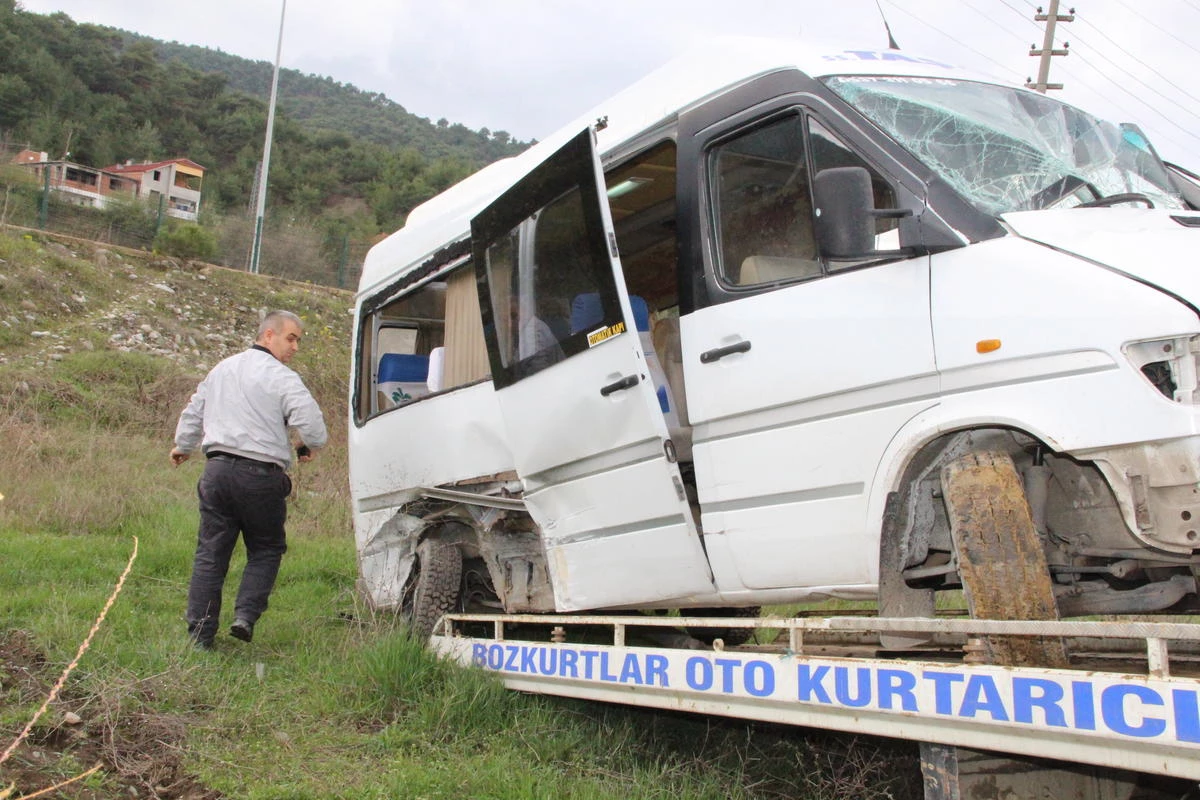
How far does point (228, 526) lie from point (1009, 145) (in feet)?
13.7

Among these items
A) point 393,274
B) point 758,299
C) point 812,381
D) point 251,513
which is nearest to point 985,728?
point 812,381

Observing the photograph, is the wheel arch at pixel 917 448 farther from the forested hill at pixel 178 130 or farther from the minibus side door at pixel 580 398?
the forested hill at pixel 178 130

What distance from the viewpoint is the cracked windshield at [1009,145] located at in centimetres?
346

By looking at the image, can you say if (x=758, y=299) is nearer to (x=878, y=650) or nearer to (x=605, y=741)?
(x=878, y=650)

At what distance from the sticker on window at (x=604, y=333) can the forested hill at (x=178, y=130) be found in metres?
31.4

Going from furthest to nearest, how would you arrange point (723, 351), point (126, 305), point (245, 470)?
1. point (126, 305)
2. point (245, 470)
3. point (723, 351)

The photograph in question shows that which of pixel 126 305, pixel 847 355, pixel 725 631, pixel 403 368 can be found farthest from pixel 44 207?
pixel 847 355

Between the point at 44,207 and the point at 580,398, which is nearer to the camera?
the point at 580,398

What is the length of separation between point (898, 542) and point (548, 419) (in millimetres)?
1616

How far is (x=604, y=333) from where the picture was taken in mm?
4020

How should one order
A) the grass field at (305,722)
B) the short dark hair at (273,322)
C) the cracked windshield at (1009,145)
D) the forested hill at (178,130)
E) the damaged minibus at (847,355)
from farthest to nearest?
the forested hill at (178,130)
the short dark hair at (273,322)
the grass field at (305,722)
the cracked windshield at (1009,145)
the damaged minibus at (847,355)

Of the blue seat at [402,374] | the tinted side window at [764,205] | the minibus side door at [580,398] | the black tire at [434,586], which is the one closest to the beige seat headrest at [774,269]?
the tinted side window at [764,205]

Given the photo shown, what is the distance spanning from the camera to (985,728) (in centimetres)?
279

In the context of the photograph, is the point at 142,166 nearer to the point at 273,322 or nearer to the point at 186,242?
the point at 186,242
